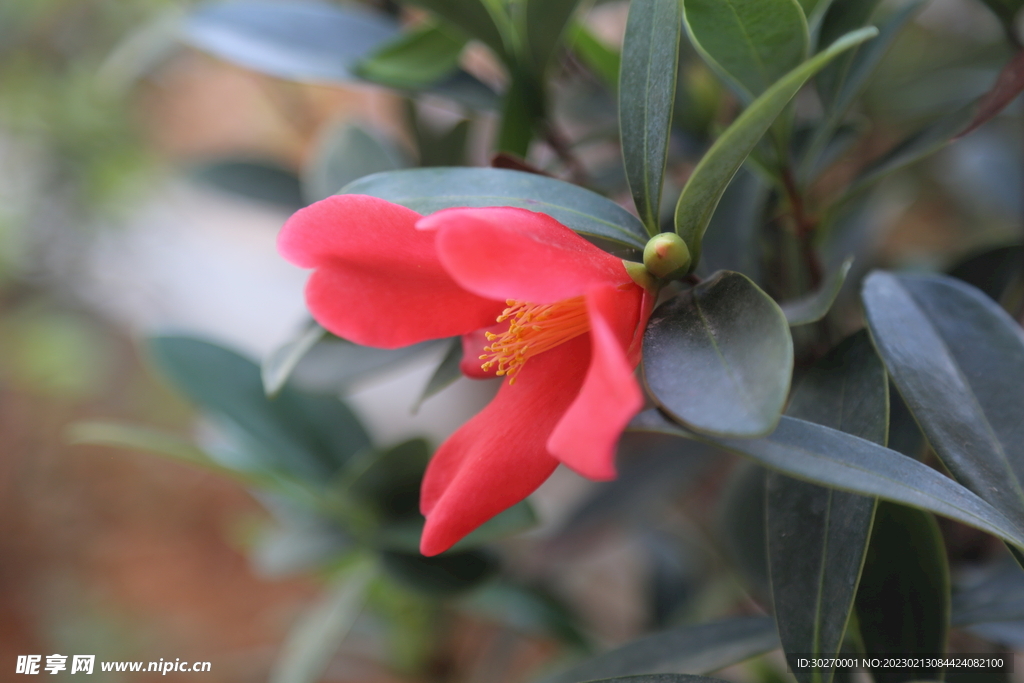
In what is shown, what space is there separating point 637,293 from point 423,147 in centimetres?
46

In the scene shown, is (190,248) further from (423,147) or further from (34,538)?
(423,147)

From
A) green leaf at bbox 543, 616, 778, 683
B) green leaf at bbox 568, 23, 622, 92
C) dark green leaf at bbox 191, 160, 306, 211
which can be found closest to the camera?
green leaf at bbox 543, 616, 778, 683

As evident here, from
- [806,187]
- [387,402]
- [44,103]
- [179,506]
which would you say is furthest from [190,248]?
[806,187]

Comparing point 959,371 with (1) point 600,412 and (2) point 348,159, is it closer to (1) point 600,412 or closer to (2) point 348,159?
(1) point 600,412

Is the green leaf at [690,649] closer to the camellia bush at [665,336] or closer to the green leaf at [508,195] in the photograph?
the camellia bush at [665,336]

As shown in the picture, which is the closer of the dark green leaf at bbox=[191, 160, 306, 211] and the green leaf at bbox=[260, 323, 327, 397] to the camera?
the green leaf at bbox=[260, 323, 327, 397]

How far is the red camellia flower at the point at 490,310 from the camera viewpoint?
250 millimetres

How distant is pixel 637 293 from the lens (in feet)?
1.01

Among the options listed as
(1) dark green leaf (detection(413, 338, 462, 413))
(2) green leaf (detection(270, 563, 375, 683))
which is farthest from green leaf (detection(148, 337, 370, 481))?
(1) dark green leaf (detection(413, 338, 462, 413))

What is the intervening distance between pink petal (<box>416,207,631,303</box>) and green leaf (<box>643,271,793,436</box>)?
0.04 meters

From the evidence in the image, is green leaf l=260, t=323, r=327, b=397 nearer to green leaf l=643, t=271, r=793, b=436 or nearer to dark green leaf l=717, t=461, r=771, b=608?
green leaf l=643, t=271, r=793, b=436

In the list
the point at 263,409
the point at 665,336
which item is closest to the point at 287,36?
the point at 263,409

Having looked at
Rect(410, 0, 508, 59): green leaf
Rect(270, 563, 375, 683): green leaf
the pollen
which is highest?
Rect(410, 0, 508, 59): green leaf

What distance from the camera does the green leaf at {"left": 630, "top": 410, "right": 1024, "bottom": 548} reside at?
25 cm
